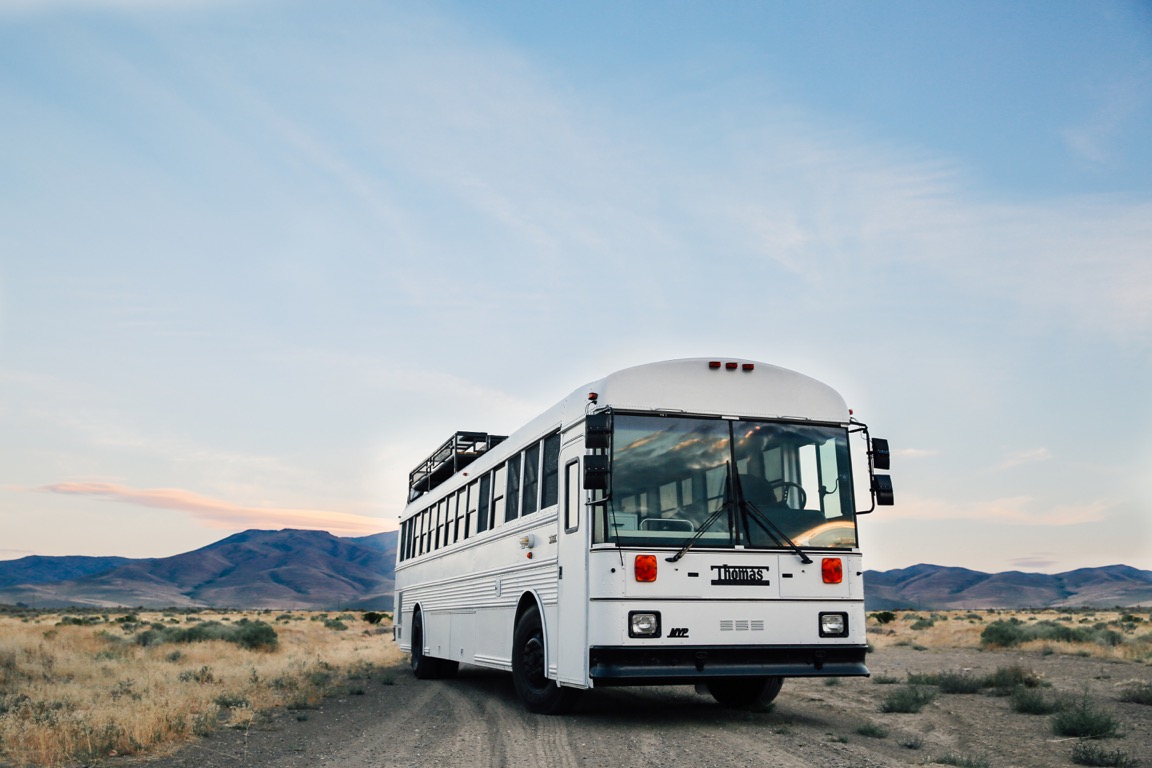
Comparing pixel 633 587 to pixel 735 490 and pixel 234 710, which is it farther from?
pixel 234 710

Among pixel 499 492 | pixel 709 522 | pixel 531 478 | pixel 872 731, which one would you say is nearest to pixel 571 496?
pixel 709 522

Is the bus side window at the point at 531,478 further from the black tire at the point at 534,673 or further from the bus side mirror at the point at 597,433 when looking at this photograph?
the bus side mirror at the point at 597,433

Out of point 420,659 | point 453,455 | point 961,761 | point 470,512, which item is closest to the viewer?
point 961,761

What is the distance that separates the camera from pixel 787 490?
995 cm

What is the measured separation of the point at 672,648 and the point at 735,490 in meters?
1.64

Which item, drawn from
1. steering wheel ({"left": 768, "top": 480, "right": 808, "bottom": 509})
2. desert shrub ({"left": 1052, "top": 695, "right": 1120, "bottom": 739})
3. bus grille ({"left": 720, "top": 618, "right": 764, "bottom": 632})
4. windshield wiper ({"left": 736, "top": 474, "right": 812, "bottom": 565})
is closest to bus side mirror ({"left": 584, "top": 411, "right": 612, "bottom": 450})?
windshield wiper ({"left": 736, "top": 474, "right": 812, "bottom": 565})

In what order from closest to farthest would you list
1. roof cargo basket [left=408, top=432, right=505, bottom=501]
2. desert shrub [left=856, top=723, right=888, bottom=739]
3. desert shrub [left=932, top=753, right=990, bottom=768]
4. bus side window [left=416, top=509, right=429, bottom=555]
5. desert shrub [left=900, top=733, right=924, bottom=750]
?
desert shrub [left=932, top=753, right=990, bottom=768], desert shrub [left=900, top=733, right=924, bottom=750], desert shrub [left=856, top=723, right=888, bottom=739], roof cargo basket [left=408, top=432, right=505, bottom=501], bus side window [left=416, top=509, right=429, bottom=555]

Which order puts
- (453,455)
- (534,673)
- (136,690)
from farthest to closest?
(453,455)
(136,690)
(534,673)

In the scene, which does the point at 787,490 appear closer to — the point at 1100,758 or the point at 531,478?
the point at 531,478

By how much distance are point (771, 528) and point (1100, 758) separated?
11.0ft

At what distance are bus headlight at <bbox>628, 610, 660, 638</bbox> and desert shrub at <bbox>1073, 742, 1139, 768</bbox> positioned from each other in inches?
148

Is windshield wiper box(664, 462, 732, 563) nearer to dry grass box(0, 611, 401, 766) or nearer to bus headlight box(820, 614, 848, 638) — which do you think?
bus headlight box(820, 614, 848, 638)

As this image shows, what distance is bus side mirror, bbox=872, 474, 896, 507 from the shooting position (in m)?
9.78

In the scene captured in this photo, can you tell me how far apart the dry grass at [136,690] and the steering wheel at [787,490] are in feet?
22.0
